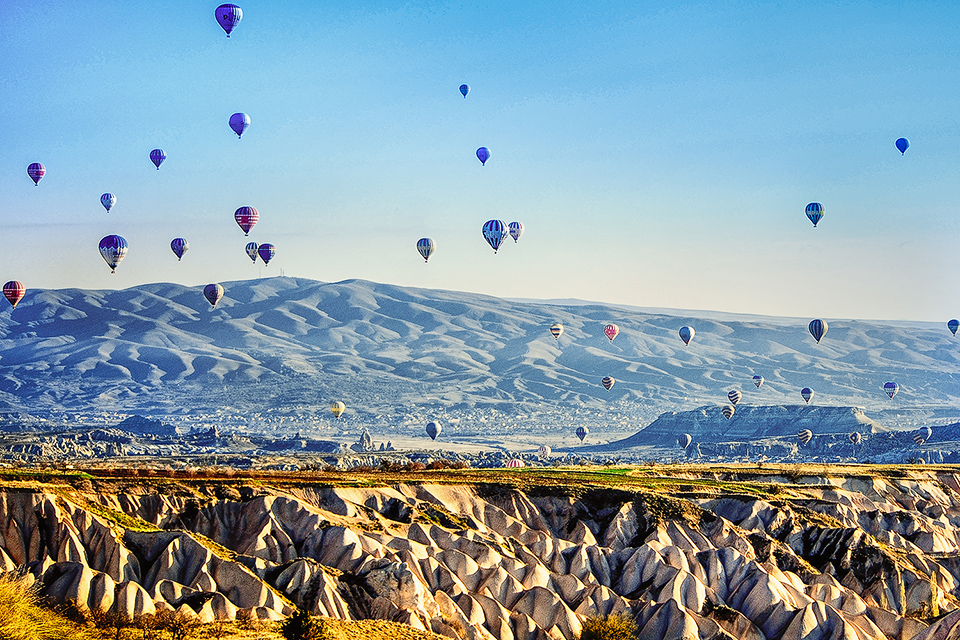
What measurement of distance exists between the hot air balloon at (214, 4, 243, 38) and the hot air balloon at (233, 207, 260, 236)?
27.3 metres

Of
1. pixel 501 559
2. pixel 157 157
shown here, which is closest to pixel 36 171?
pixel 157 157

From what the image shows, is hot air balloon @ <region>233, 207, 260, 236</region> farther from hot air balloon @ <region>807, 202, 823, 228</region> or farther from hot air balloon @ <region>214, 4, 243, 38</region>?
hot air balloon @ <region>807, 202, 823, 228</region>

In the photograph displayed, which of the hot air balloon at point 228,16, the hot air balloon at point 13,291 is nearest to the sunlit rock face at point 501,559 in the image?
the hot air balloon at point 228,16

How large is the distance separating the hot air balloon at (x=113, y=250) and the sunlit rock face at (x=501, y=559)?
55767mm

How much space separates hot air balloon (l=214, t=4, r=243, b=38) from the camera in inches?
4370

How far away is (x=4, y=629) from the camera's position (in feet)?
137

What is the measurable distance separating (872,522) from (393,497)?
42.0m

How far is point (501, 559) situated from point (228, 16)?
6050 cm

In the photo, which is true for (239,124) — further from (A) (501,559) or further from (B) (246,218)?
(A) (501,559)

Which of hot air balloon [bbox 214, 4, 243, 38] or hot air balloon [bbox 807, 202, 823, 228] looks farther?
hot air balloon [bbox 807, 202, 823, 228]

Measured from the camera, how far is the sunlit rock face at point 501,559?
205 feet

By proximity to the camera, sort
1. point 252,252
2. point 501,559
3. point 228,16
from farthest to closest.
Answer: point 252,252, point 228,16, point 501,559

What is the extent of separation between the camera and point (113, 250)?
130 metres

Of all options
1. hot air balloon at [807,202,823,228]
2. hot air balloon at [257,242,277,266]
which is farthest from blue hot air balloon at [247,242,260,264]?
hot air balloon at [807,202,823,228]
